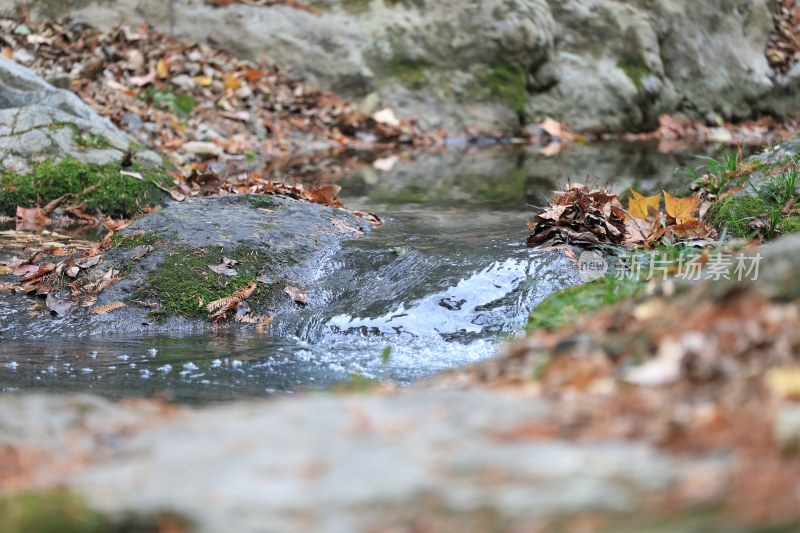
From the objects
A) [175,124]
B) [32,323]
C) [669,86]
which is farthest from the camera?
[669,86]

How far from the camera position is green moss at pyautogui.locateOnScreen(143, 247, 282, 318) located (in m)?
4.71

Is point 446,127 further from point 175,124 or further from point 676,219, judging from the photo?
point 676,219

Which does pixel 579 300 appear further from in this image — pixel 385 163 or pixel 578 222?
pixel 385 163

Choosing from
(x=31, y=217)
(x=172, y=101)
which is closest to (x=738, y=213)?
(x=31, y=217)

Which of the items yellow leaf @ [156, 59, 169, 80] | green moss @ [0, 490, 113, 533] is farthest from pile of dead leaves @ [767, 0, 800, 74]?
green moss @ [0, 490, 113, 533]

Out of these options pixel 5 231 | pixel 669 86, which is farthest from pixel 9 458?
pixel 669 86

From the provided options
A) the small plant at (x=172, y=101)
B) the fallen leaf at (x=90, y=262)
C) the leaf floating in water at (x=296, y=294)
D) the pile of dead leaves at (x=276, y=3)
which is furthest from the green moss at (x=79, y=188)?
the pile of dead leaves at (x=276, y=3)

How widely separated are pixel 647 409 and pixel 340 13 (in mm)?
11768

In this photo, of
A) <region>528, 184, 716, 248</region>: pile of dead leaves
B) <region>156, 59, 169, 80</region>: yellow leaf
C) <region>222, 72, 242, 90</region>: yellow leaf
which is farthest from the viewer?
<region>222, 72, 242, 90</region>: yellow leaf

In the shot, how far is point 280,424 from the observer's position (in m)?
1.79

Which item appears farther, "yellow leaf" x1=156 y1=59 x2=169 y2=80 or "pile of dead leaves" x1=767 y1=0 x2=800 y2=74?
"pile of dead leaves" x1=767 y1=0 x2=800 y2=74

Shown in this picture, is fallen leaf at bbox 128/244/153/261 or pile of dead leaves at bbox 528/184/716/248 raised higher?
pile of dead leaves at bbox 528/184/716/248

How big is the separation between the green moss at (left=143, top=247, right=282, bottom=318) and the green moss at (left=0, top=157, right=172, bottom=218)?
1.71m

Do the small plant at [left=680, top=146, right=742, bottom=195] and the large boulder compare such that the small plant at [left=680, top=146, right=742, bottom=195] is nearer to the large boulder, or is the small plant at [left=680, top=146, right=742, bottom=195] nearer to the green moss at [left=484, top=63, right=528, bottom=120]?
the large boulder
